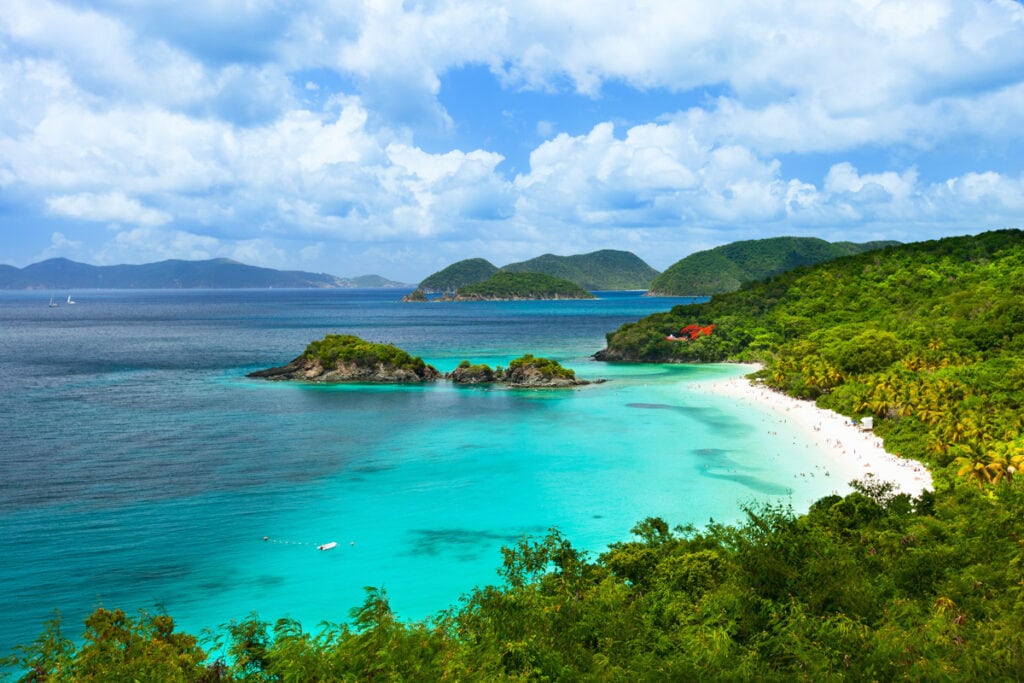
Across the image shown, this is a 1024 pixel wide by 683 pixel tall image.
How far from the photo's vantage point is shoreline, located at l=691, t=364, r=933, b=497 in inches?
1487

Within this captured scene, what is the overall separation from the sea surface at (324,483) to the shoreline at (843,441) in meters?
2.32

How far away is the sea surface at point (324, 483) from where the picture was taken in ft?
89.6

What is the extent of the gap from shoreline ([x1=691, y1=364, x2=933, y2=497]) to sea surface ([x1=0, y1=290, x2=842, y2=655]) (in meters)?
2.32

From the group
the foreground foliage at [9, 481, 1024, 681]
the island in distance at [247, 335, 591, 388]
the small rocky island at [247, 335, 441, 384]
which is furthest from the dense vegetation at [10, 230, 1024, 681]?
the small rocky island at [247, 335, 441, 384]

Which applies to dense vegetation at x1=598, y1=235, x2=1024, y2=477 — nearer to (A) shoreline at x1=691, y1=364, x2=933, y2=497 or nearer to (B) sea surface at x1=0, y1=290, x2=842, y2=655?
(A) shoreline at x1=691, y1=364, x2=933, y2=497

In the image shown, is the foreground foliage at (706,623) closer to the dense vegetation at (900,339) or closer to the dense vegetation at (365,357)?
the dense vegetation at (900,339)

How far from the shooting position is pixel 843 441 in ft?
155

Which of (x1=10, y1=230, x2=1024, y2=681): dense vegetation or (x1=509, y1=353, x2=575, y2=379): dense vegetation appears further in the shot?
(x1=509, y1=353, x2=575, y2=379): dense vegetation

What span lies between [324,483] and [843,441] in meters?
37.1

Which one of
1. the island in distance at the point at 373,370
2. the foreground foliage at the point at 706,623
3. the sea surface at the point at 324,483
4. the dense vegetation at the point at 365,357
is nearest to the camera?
the foreground foliage at the point at 706,623

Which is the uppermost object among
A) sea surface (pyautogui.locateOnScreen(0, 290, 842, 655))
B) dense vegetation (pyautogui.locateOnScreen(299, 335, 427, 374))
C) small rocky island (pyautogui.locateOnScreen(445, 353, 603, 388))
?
dense vegetation (pyautogui.locateOnScreen(299, 335, 427, 374))

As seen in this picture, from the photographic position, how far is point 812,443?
47.6 metres

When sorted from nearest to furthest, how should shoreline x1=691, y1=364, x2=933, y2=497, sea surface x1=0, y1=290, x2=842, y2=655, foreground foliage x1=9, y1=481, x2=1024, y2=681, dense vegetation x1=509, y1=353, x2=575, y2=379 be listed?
foreground foliage x1=9, y1=481, x2=1024, y2=681 → sea surface x1=0, y1=290, x2=842, y2=655 → shoreline x1=691, y1=364, x2=933, y2=497 → dense vegetation x1=509, y1=353, x2=575, y2=379

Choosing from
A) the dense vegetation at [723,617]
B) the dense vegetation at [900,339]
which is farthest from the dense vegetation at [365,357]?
the dense vegetation at [723,617]
